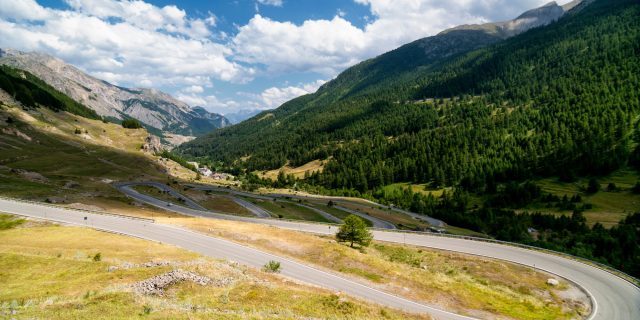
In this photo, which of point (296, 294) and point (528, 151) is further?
point (528, 151)

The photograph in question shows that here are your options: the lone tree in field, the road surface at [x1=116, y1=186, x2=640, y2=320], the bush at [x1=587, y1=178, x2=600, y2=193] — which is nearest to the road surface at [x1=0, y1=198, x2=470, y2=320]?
the lone tree in field

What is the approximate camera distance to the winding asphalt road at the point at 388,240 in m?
41.9

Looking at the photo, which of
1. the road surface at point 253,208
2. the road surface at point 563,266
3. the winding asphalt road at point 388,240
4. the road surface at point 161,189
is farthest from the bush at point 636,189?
the road surface at point 161,189

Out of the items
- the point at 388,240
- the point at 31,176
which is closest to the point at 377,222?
the point at 388,240

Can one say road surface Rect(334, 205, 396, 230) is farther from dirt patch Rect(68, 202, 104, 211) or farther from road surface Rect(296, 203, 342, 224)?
dirt patch Rect(68, 202, 104, 211)

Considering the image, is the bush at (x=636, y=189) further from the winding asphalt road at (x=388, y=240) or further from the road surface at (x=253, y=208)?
the road surface at (x=253, y=208)

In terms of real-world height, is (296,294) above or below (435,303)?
above

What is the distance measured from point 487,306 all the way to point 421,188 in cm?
15979

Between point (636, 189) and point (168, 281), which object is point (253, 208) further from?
point (636, 189)

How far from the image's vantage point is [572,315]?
137 feet

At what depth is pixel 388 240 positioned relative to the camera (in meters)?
74.4

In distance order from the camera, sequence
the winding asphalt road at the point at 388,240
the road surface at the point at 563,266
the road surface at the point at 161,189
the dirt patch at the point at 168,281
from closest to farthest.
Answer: the dirt patch at the point at 168,281 → the winding asphalt road at the point at 388,240 → the road surface at the point at 563,266 → the road surface at the point at 161,189

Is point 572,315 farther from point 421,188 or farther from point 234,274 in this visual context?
point 421,188

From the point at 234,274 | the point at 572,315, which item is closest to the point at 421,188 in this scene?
the point at 572,315
